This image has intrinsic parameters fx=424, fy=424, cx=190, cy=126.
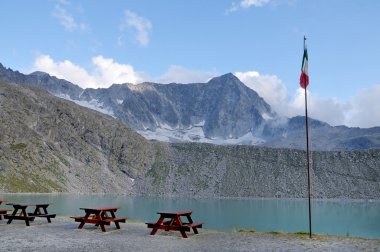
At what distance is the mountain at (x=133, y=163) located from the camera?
13500cm

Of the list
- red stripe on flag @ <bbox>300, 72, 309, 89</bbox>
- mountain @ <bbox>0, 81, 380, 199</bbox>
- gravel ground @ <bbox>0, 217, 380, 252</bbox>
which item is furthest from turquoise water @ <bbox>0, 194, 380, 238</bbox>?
mountain @ <bbox>0, 81, 380, 199</bbox>

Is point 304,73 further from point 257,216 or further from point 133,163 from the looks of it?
point 133,163

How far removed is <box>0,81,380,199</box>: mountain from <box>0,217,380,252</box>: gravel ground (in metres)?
103

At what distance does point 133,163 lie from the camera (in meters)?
166

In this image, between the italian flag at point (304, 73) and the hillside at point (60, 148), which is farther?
the hillside at point (60, 148)

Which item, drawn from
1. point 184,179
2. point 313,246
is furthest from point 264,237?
point 184,179

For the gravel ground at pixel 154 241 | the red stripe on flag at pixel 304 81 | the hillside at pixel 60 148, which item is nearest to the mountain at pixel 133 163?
the hillside at pixel 60 148

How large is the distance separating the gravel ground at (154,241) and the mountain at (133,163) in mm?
102968

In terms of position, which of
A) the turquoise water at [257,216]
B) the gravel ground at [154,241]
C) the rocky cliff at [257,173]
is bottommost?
the turquoise water at [257,216]

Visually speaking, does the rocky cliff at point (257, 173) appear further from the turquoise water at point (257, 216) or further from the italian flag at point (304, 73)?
the italian flag at point (304, 73)

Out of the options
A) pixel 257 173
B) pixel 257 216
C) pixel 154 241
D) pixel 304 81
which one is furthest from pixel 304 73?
pixel 257 173

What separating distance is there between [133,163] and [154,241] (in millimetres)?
148259

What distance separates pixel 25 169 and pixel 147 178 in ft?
149

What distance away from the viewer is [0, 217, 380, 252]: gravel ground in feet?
55.5
